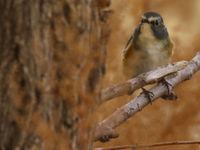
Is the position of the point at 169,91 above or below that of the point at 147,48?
below

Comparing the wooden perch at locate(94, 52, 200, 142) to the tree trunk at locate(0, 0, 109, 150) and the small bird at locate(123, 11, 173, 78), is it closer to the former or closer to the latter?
the small bird at locate(123, 11, 173, 78)

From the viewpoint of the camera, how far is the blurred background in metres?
1.49

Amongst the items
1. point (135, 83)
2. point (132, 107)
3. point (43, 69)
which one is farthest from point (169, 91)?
point (43, 69)

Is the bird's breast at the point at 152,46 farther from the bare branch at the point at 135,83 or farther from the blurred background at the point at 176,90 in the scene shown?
the bare branch at the point at 135,83

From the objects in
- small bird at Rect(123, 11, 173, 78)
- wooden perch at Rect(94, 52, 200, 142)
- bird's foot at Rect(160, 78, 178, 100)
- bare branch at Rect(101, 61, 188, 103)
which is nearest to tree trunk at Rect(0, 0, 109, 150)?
bare branch at Rect(101, 61, 188, 103)

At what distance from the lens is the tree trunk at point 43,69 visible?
23.3 inches

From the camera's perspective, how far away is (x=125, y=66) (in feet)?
4.61

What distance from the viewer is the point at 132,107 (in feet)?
3.52

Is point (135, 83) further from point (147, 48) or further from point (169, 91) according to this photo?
point (147, 48)

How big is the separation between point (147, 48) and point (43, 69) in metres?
0.82

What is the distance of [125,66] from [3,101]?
2.74ft

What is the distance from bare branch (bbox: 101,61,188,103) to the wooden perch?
0.35 ft

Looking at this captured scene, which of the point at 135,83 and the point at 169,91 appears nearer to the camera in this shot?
the point at 135,83

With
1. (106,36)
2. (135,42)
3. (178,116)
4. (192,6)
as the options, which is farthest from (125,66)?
(106,36)
